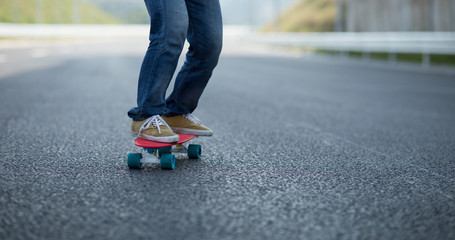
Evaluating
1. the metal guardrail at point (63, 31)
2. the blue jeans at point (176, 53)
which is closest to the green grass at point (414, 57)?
the blue jeans at point (176, 53)

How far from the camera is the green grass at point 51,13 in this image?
7150cm

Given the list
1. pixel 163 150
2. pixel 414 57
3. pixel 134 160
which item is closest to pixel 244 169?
pixel 163 150

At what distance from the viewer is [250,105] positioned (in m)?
6.80

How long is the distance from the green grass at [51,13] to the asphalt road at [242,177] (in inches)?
2620

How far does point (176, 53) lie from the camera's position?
10.2 feet

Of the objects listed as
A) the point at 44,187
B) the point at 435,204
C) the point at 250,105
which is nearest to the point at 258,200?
the point at 435,204

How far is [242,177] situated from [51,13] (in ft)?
278

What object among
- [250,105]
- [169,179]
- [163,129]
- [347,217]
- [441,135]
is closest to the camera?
[347,217]

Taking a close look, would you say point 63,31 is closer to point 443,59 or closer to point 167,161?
point 443,59

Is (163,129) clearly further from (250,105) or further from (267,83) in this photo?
(267,83)

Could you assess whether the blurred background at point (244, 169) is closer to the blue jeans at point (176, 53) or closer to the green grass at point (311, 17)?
the blue jeans at point (176, 53)

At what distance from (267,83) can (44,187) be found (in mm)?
7794

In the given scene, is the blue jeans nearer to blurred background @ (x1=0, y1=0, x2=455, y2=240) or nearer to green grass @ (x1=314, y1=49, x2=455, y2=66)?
blurred background @ (x1=0, y1=0, x2=455, y2=240)

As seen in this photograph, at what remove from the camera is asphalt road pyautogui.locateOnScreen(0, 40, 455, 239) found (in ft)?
6.86
